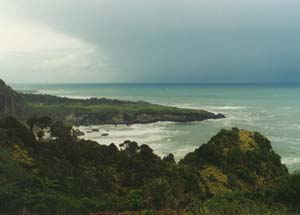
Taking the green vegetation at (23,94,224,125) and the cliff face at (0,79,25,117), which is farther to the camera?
the green vegetation at (23,94,224,125)

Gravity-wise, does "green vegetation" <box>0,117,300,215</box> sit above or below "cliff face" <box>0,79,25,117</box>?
below

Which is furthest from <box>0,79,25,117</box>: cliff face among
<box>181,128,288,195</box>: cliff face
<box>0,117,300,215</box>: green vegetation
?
<box>181,128,288,195</box>: cliff face

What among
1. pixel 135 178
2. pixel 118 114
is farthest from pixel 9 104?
pixel 135 178

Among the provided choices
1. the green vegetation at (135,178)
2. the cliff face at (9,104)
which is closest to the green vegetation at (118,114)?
the cliff face at (9,104)

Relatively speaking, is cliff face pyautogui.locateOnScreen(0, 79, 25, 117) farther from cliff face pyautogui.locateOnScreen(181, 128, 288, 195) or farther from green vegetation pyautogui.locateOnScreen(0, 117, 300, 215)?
cliff face pyautogui.locateOnScreen(181, 128, 288, 195)

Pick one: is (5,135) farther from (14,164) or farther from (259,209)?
(259,209)

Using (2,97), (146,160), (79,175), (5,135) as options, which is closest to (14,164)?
(79,175)
